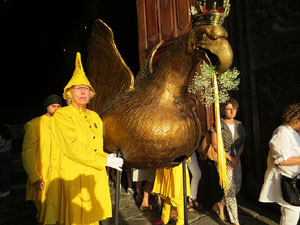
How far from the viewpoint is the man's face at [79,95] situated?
6.05 ft

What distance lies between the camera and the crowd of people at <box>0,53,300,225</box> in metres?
1.73

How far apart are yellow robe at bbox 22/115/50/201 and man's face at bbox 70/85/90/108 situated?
110 centimetres

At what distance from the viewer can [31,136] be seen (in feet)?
8.65

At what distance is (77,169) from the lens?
1.77 metres

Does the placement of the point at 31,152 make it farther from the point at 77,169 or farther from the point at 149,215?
the point at 149,215

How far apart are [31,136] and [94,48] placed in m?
1.32

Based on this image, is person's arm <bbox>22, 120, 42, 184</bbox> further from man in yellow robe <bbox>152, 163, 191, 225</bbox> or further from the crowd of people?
man in yellow robe <bbox>152, 163, 191, 225</bbox>

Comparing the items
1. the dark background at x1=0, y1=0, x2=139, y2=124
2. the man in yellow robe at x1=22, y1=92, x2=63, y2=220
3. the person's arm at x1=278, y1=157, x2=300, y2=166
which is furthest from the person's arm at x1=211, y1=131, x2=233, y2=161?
the dark background at x1=0, y1=0, x2=139, y2=124

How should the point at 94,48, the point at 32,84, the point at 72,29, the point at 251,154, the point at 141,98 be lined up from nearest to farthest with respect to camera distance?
the point at 141,98, the point at 94,48, the point at 251,154, the point at 72,29, the point at 32,84

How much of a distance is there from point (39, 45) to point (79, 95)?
10.1m

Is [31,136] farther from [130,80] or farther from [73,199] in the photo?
[130,80]

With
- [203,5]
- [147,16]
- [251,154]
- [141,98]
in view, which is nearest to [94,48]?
[141,98]

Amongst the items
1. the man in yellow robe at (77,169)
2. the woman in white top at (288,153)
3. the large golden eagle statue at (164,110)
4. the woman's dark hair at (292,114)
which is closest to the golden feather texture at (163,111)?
the large golden eagle statue at (164,110)

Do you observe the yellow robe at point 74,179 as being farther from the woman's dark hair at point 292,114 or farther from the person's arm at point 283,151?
the woman's dark hair at point 292,114
